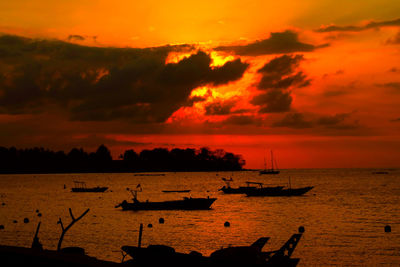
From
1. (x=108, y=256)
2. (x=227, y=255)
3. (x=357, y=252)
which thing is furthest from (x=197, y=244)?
(x=227, y=255)

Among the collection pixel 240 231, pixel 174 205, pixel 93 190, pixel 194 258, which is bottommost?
pixel 240 231

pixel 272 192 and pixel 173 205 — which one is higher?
pixel 173 205

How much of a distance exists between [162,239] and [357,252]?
19447 millimetres

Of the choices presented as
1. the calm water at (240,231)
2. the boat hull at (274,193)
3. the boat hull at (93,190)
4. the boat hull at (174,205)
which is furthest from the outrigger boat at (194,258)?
the boat hull at (93,190)

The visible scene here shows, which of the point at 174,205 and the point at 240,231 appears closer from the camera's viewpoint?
the point at 240,231

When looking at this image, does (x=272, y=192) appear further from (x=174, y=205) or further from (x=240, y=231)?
(x=240, y=231)

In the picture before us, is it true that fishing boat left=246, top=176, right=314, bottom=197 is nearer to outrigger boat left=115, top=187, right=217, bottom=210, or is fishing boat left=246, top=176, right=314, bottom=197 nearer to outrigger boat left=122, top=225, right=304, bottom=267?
outrigger boat left=115, top=187, right=217, bottom=210

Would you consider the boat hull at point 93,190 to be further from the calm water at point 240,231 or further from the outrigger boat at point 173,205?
the outrigger boat at point 173,205

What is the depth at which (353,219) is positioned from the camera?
2712 inches

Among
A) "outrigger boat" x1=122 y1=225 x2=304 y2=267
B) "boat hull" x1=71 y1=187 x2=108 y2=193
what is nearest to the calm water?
"outrigger boat" x1=122 y1=225 x2=304 y2=267

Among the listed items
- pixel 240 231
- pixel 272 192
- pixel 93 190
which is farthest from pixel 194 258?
pixel 93 190

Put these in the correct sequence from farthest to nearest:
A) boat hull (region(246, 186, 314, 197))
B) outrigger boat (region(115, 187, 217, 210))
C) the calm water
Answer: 1. boat hull (region(246, 186, 314, 197))
2. outrigger boat (region(115, 187, 217, 210))
3. the calm water

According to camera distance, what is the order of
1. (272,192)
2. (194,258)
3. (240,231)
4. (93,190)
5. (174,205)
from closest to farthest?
(194,258), (240,231), (174,205), (272,192), (93,190)

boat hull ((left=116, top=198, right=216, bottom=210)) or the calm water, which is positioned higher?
boat hull ((left=116, top=198, right=216, bottom=210))
